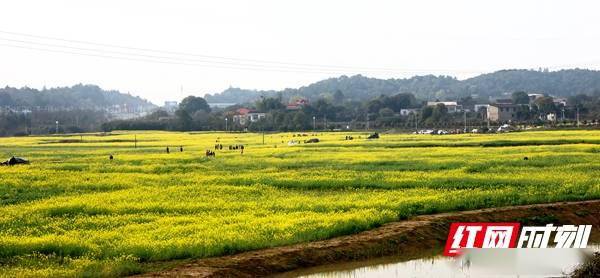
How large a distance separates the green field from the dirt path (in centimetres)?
53

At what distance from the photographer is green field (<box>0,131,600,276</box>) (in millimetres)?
16016

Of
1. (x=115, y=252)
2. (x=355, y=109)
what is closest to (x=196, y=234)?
(x=115, y=252)

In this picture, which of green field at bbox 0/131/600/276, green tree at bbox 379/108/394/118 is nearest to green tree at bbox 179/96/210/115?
green tree at bbox 379/108/394/118

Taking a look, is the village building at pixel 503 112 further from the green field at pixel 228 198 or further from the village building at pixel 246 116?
the green field at pixel 228 198

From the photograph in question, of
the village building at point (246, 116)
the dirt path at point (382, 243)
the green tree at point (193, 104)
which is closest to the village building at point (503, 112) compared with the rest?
the village building at point (246, 116)

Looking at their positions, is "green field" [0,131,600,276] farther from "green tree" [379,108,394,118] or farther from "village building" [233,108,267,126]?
"green tree" [379,108,394,118]

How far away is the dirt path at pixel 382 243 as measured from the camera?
15.2m

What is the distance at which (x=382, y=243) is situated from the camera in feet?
58.1

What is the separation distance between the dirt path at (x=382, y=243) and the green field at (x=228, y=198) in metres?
0.53

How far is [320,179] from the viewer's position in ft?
91.9

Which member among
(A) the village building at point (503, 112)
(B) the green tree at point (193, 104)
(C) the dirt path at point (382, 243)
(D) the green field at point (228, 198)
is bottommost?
(C) the dirt path at point (382, 243)

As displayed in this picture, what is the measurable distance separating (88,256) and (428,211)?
9.90 metres

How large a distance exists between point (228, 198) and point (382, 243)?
7417 millimetres

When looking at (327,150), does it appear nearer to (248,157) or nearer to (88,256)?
(248,157)
